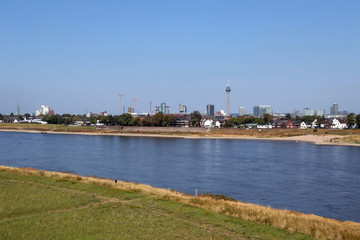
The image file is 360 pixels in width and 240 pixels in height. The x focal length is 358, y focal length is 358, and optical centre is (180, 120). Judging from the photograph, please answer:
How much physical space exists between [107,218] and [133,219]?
3.72 ft

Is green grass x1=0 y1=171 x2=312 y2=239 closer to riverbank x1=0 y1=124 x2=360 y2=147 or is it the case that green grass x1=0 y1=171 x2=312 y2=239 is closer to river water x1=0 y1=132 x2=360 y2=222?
river water x1=0 y1=132 x2=360 y2=222

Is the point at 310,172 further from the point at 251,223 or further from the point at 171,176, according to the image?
the point at 251,223

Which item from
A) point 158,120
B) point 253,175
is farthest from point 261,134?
point 253,175

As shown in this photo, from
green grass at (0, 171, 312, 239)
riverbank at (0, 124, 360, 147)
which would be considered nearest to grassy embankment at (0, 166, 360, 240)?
green grass at (0, 171, 312, 239)

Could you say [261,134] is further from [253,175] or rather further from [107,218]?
[107,218]

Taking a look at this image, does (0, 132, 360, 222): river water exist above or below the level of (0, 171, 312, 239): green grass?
below

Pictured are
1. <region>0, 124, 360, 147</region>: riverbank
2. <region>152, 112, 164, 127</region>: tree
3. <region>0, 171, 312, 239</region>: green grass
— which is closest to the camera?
<region>0, 171, 312, 239</region>: green grass

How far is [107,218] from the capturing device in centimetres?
1555

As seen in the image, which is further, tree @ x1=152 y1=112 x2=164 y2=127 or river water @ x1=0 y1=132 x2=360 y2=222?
tree @ x1=152 y1=112 x2=164 y2=127

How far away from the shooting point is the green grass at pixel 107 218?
13.6m

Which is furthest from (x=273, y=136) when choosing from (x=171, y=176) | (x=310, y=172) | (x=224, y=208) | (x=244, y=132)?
(x=224, y=208)

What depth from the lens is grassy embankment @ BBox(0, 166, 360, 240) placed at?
45.1 feet

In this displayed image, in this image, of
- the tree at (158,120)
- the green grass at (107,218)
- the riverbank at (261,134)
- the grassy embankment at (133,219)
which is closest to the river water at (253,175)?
the grassy embankment at (133,219)

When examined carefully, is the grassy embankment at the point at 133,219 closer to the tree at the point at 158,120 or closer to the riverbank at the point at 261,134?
the riverbank at the point at 261,134
